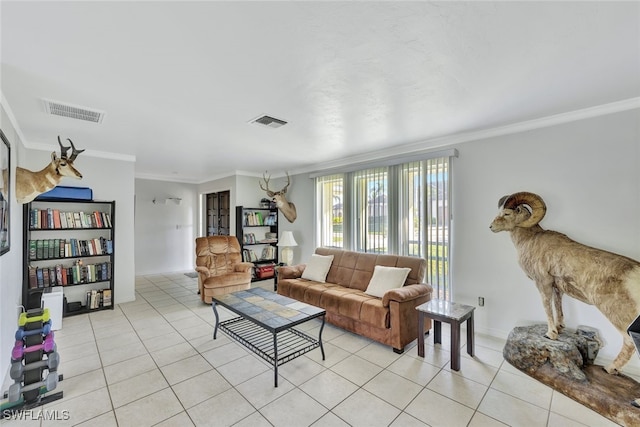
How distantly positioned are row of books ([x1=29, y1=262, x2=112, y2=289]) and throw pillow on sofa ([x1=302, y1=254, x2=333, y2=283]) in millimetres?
3045

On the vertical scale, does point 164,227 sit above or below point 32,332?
above

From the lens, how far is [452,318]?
2533 millimetres

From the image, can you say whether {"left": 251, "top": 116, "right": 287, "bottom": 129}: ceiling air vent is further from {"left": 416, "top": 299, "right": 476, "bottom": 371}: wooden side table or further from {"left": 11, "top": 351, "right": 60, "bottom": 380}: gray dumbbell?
{"left": 11, "top": 351, "right": 60, "bottom": 380}: gray dumbbell

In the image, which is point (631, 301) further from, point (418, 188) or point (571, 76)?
point (418, 188)

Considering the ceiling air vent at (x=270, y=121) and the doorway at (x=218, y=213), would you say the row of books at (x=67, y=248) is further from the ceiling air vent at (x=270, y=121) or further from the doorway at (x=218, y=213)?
the ceiling air vent at (x=270, y=121)

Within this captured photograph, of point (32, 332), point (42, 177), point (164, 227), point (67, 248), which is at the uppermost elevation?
A: point (42, 177)

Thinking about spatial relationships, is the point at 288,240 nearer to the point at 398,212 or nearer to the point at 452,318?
the point at 398,212

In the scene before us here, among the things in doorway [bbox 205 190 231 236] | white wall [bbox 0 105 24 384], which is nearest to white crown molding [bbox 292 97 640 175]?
doorway [bbox 205 190 231 236]

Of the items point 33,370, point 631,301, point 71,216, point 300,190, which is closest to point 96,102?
point 33,370

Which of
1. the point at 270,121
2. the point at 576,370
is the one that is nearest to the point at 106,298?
the point at 270,121

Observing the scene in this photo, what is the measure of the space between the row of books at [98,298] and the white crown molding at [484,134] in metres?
4.11

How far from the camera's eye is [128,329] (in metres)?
3.42

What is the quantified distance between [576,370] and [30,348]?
440 centimetres

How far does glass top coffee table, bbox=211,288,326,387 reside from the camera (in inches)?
97.8
